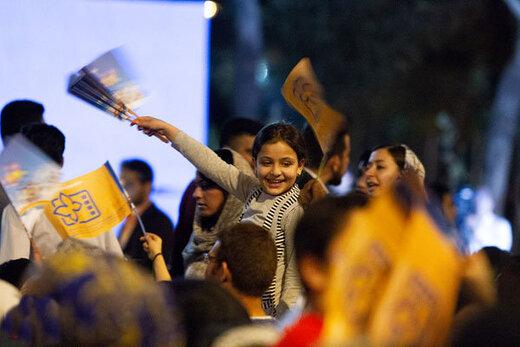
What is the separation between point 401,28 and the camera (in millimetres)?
27281

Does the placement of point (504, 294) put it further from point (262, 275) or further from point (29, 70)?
point (29, 70)

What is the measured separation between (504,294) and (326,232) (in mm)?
1612

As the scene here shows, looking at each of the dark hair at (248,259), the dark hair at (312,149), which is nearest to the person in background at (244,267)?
the dark hair at (248,259)

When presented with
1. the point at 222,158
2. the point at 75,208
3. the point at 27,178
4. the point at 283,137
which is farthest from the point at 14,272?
the point at 222,158

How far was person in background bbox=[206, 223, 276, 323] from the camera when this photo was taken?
16.3ft

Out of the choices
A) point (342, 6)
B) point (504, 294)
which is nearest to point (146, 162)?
point (504, 294)

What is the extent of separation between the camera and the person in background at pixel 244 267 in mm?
4969

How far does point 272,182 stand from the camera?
621 cm

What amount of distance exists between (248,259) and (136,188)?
396 cm

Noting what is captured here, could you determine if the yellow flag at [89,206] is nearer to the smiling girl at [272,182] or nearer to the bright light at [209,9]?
the smiling girl at [272,182]

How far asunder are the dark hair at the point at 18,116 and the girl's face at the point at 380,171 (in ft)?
6.56

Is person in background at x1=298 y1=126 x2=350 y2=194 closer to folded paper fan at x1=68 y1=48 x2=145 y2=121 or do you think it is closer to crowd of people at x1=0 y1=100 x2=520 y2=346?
crowd of people at x1=0 y1=100 x2=520 y2=346

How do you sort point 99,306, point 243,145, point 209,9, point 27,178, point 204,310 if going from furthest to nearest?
point 209,9 < point 243,145 < point 27,178 < point 204,310 < point 99,306

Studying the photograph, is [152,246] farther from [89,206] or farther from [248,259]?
[248,259]
